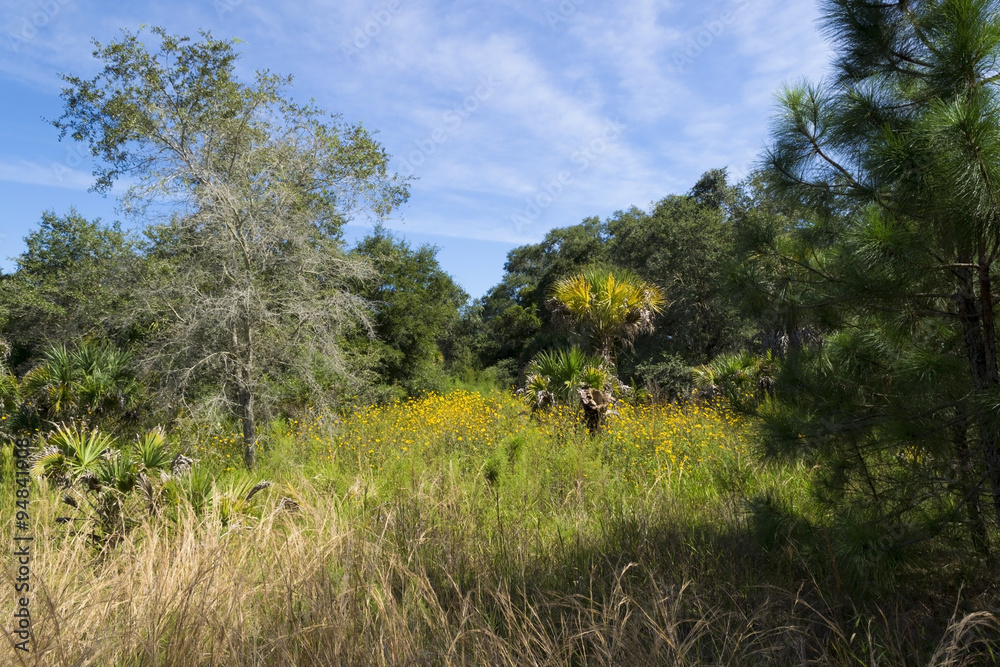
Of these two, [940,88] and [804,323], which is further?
[804,323]

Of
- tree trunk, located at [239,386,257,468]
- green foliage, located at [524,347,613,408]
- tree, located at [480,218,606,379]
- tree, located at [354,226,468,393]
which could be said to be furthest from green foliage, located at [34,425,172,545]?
tree, located at [480,218,606,379]

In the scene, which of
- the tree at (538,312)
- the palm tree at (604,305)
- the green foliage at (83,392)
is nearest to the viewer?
the green foliage at (83,392)

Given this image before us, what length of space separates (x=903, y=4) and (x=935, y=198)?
1558mm

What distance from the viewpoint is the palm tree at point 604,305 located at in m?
12.8

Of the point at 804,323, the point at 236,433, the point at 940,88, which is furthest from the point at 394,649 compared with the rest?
the point at 236,433

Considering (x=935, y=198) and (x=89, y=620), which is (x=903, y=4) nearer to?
(x=935, y=198)

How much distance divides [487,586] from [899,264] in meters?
2.59

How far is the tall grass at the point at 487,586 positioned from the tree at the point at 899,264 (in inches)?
22.2

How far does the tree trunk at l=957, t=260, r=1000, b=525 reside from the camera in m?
3.10

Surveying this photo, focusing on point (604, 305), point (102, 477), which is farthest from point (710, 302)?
point (102, 477)

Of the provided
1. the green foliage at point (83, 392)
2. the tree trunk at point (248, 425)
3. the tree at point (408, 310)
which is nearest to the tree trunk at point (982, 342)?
the tree trunk at point (248, 425)

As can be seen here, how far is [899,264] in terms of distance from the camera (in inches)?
120

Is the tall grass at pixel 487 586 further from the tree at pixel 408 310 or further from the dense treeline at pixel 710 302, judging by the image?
the tree at pixel 408 310

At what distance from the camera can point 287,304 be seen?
322 inches
